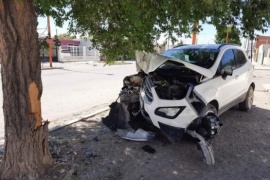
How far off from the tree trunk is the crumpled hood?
2.22m

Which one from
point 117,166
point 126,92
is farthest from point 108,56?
point 117,166

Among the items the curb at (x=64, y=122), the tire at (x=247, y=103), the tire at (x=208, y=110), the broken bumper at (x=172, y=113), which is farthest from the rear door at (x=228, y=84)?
the curb at (x=64, y=122)

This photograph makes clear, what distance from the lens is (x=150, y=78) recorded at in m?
5.31

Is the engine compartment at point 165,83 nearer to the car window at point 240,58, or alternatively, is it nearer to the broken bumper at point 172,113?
the broken bumper at point 172,113

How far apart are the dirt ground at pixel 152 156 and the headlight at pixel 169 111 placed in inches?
24.3

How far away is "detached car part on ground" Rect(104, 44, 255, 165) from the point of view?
4500 mm

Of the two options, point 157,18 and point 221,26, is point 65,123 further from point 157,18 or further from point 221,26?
point 221,26

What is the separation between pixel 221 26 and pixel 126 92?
218cm

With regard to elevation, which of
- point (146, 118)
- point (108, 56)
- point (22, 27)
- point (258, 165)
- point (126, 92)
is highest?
point (22, 27)

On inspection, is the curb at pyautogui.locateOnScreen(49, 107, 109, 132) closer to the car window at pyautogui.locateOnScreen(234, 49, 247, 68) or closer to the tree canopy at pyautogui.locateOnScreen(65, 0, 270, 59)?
the tree canopy at pyautogui.locateOnScreen(65, 0, 270, 59)

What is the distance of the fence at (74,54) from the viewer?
33900 mm

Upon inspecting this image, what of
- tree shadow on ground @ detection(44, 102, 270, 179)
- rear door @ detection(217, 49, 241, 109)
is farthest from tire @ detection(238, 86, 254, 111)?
tree shadow on ground @ detection(44, 102, 270, 179)

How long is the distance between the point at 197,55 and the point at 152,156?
109 inches

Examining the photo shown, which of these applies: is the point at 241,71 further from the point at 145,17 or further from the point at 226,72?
the point at 145,17
